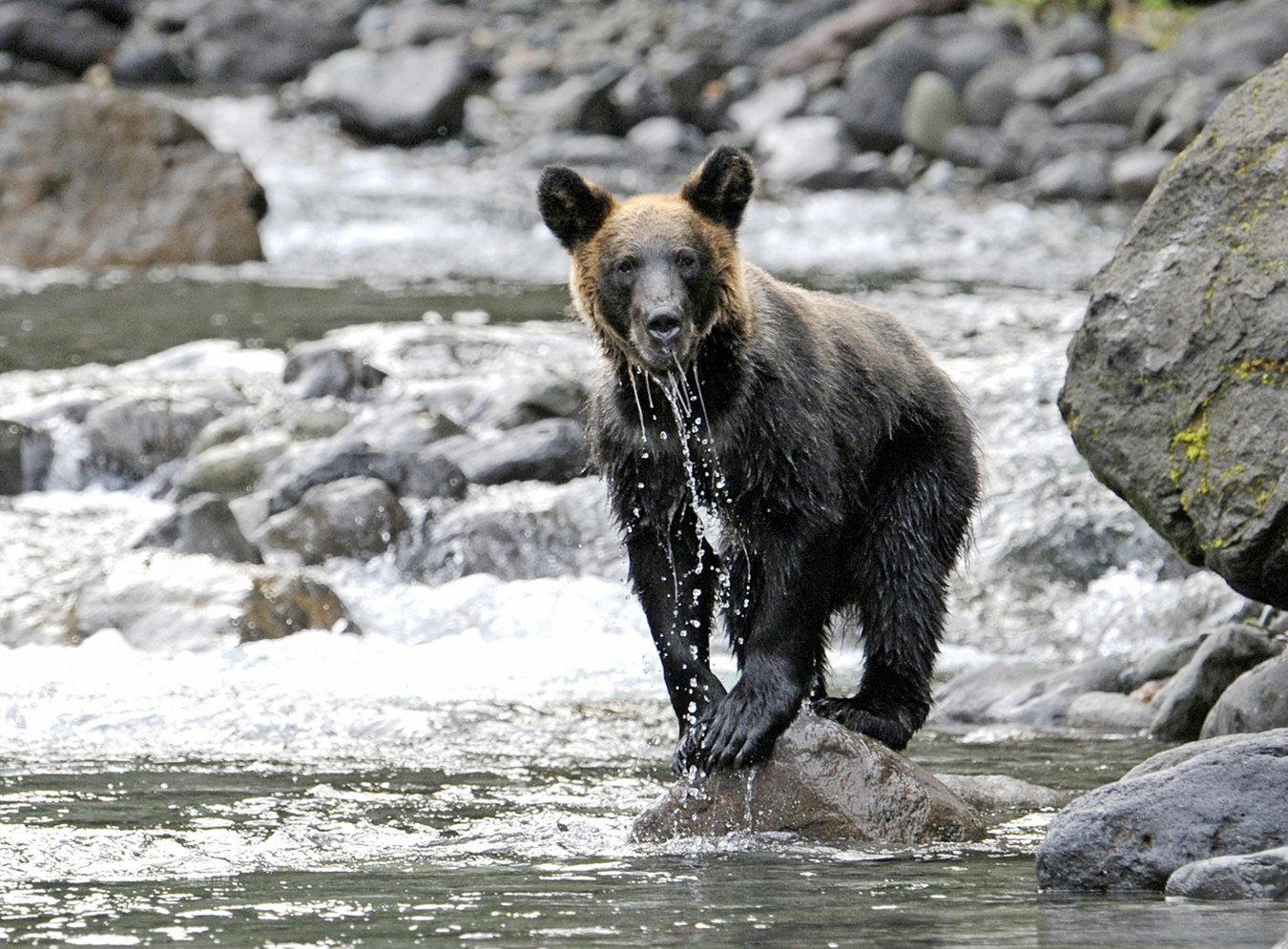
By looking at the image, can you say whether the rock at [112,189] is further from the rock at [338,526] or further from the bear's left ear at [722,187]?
the bear's left ear at [722,187]

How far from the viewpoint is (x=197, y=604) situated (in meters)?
9.06

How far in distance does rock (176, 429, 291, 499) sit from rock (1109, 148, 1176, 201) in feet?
39.7

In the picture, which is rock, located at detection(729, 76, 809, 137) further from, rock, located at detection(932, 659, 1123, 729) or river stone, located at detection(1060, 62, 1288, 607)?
river stone, located at detection(1060, 62, 1288, 607)

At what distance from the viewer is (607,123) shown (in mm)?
26531

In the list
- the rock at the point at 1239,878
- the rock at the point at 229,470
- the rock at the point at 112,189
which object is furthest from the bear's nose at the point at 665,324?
the rock at the point at 112,189

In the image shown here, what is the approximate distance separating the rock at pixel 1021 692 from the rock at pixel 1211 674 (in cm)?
58

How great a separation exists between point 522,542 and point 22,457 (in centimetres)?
362

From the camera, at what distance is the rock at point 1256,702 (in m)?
6.46

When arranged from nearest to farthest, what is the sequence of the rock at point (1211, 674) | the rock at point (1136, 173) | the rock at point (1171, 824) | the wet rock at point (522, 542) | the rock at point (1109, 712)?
1. the rock at point (1171, 824)
2. the rock at point (1211, 674)
3. the rock at point (1109, 712)
4. the wet rock at point (522, 542)
5. the rock at point (1136, 173)

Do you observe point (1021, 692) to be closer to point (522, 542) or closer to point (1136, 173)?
point (522, 542)

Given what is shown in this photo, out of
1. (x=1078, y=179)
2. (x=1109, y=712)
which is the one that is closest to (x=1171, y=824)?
(x=1109, y=712)

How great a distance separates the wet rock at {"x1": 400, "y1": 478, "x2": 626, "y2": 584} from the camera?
10633mm

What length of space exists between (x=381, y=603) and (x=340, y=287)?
837 centimetres

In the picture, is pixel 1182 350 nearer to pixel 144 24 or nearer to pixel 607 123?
pixel 607 123
